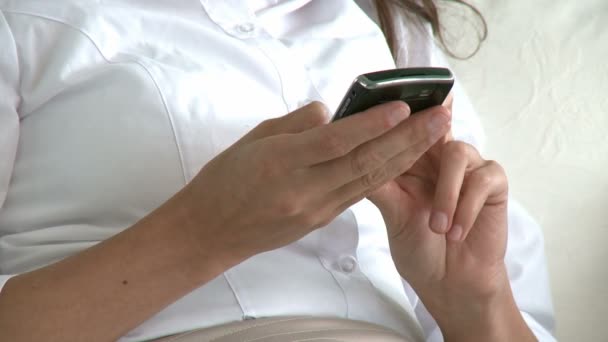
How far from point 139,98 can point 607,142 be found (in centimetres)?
72

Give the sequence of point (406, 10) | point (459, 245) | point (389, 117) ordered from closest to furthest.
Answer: point (389, 117), point (459, 245), point (406, 10)

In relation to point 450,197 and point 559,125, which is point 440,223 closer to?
point 450,197

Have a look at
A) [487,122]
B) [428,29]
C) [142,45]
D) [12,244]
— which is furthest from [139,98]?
[487,122]

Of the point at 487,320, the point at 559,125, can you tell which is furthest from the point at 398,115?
the point at 559,125

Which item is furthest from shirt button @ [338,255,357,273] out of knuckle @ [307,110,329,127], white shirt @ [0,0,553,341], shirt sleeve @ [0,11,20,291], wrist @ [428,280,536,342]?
shirt sleeve @ [0,11,20,291]

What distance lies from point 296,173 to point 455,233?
0.18 metres

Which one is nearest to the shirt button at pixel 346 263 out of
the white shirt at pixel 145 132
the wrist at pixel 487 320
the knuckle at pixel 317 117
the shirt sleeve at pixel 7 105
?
the white shirt at pixel 145 132

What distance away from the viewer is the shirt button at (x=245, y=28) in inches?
31.8

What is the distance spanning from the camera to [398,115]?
1.70 feet

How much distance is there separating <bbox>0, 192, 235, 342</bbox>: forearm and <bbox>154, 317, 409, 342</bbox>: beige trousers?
5 centimetres

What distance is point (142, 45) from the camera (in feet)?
2.52

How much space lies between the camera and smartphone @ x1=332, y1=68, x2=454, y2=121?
53 centimetres

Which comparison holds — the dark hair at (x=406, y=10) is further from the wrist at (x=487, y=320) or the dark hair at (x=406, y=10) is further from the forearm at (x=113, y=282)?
the forearm at (x=113, y=282)

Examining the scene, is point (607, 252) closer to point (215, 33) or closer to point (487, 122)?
point (487, 122)
